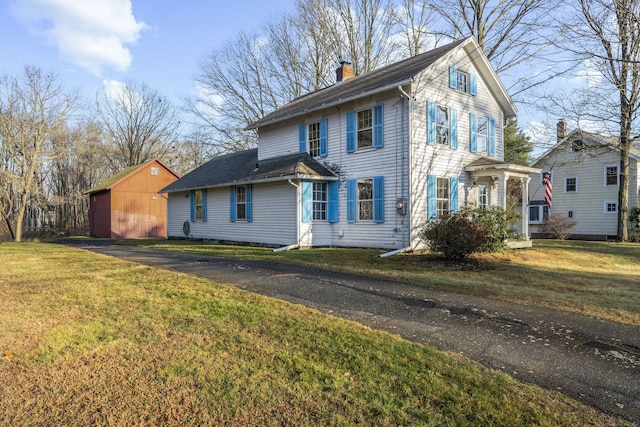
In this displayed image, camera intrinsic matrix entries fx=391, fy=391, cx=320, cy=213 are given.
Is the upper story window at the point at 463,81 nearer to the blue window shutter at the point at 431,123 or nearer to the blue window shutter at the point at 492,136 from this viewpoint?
the blue window shutter at the point at 492,136

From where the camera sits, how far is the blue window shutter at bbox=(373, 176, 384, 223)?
13.0m

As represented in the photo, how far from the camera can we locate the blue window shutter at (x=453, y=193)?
14094 millimetres

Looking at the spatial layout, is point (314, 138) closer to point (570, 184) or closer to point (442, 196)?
point (442, 196)

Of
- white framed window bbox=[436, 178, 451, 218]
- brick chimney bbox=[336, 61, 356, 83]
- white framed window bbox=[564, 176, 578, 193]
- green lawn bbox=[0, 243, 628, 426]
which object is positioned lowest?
green lawn bbox=[0, 243, 628, 426]

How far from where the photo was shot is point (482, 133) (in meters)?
15.8

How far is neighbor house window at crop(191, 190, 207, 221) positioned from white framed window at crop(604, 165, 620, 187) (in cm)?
2279

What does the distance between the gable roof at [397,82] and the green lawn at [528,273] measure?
5461 mm

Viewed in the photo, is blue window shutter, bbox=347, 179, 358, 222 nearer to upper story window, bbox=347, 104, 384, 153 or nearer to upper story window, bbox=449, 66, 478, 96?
upper story window, bbox=347, 104, 384, 153

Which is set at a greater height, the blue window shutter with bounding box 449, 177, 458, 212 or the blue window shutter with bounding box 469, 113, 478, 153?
the blue window shutter with bounding box 469, 113, 478, 153

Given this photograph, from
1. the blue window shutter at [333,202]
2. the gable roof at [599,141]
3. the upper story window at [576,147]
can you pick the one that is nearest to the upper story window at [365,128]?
the blue window shutter at [333,202]

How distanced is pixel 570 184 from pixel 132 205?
94.5 feet

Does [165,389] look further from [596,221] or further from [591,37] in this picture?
[596,221]

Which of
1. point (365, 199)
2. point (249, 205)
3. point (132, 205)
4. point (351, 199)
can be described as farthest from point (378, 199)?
point (132, 205)

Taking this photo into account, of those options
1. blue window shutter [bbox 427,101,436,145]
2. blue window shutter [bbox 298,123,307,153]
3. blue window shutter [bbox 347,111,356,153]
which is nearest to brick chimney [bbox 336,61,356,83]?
blue window shutter [bbox 298,123,307,153]
